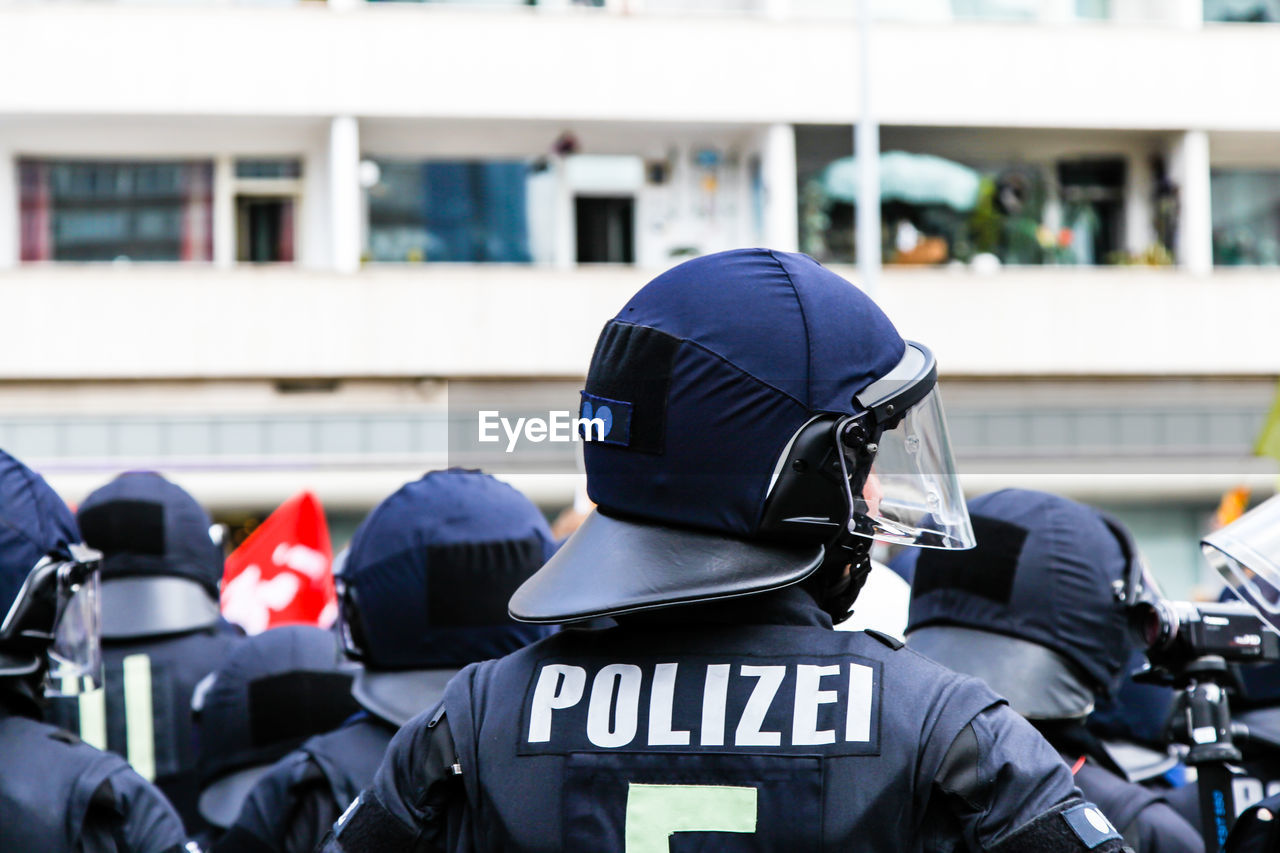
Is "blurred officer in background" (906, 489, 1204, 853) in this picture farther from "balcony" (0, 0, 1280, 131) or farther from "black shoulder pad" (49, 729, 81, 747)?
"balcony" (0, 0, 1280, 131)

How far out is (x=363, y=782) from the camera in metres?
2.74

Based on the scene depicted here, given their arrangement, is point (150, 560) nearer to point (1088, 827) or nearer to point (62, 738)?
point (62, 738)

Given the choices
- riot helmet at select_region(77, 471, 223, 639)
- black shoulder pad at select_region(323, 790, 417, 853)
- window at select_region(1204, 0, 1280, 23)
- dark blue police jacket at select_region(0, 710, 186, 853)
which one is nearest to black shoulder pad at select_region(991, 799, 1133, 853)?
black shoulder pad at select_region(323, 790, 417, 853)

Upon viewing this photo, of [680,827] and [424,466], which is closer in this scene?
[680,827]

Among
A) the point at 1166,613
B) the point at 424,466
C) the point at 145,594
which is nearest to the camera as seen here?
the point at 1166,613

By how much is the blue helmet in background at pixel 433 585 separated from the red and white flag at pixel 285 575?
10.2 ft

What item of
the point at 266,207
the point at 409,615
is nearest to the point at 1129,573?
→ the point at 409,615

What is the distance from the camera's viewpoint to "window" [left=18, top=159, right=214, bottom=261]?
15461 millimetres

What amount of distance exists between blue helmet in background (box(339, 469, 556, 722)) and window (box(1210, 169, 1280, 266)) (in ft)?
52.1

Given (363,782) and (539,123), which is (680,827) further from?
(539,123)

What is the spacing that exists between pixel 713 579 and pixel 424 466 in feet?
43.6

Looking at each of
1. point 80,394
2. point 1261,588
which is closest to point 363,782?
point 1261,588

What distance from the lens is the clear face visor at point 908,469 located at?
165cm

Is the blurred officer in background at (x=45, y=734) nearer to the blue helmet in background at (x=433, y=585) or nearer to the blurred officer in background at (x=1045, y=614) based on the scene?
the blue helmet in background at (x=433, y=585)
